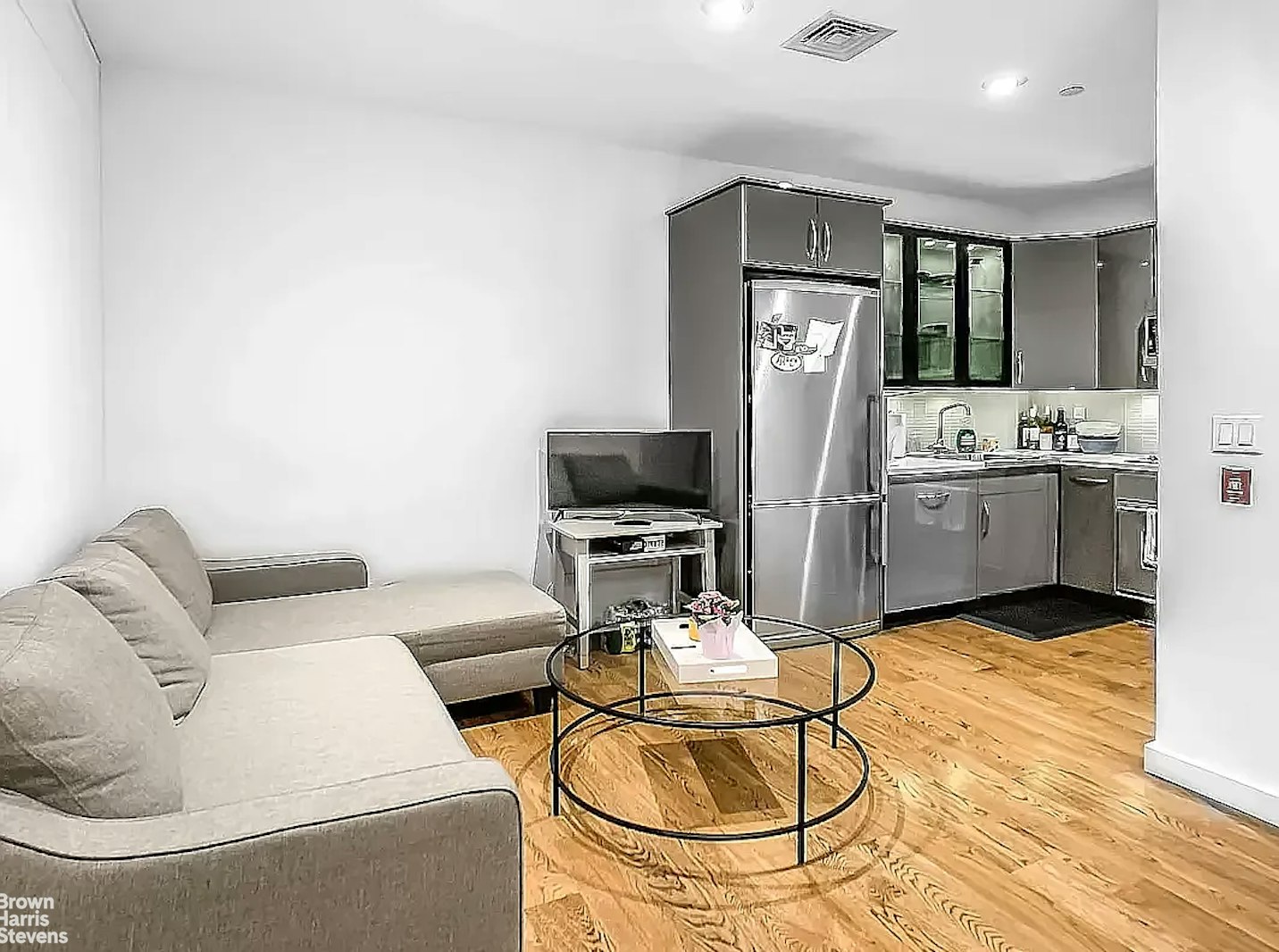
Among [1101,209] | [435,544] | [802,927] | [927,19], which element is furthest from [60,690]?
[1101,209]

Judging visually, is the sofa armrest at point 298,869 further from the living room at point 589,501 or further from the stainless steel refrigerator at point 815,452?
the stainless steel refrigerator at point 815,452

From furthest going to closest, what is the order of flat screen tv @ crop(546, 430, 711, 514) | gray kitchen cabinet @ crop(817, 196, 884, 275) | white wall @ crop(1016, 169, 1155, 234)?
white wall @ crop(1016, 169, 1155, 234), gray kitchen cabinet @ crop(817, 196, 884, 275), flat screen tv @ crop(546, 430, 711, 514)

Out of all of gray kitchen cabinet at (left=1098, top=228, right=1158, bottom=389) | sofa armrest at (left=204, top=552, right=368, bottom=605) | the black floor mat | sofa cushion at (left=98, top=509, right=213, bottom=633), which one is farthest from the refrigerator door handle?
sofa cushion at (left=98, top=509, right=213, bottom=633)

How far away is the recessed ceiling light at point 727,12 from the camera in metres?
3.09

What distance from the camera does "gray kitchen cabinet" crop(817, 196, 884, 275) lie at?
4.59 m

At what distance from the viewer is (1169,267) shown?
9.38 ft

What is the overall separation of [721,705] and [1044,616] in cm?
330

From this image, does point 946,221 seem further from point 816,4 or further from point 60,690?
point 60,690

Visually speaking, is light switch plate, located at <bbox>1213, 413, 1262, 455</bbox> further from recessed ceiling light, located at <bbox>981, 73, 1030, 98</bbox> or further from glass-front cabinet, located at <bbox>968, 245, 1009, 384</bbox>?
glass-front cabinet, located at <bbox>968, 245, 1009, 384</bbox>

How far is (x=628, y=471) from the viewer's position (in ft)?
14.9

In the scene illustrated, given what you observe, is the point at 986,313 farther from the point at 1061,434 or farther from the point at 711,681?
the point at 711,681

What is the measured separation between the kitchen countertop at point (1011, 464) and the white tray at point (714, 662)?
2.33m

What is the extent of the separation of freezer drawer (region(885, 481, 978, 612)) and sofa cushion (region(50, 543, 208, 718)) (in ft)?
11.9

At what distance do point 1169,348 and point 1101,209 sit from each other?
362 centimetres
